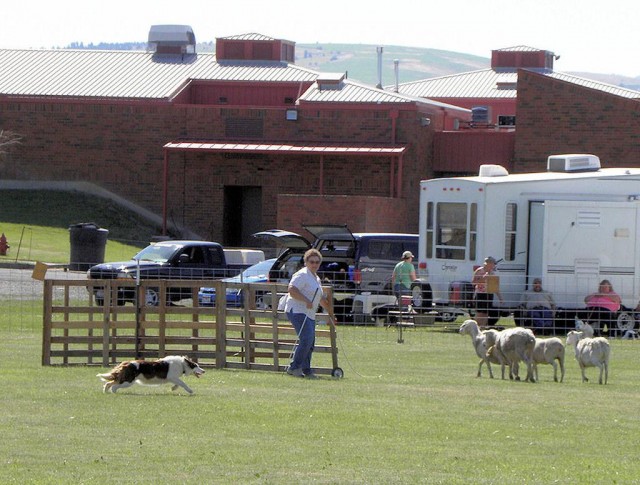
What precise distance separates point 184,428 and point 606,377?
7220 mm

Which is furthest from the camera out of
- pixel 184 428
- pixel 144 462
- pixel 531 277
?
pixel 531 277

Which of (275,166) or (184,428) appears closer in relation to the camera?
(184,428)

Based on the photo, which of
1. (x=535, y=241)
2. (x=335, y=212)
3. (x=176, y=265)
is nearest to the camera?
(x=535, y=241)

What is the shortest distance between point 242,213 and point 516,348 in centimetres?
3301

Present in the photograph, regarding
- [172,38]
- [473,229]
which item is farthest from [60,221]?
[473,229]

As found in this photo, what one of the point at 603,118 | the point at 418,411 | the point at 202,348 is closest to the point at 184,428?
the point at 418,411

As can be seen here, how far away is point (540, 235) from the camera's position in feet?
89.7

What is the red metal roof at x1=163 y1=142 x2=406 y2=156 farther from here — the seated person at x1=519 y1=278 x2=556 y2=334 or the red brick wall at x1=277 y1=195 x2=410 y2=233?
the seated person at x1=519 y1=278 x2=556 y2=334

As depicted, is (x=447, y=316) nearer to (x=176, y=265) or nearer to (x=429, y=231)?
(x=429, y=231)

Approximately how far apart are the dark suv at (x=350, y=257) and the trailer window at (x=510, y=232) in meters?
2.51

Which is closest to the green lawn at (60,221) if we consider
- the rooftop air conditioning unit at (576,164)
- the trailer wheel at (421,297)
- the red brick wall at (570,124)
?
the red brick wall at (570,124)

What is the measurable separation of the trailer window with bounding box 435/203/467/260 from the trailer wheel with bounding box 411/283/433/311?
1.02 metres

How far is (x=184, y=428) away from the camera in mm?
12625

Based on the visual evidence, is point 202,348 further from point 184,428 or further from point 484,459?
point 484,459
